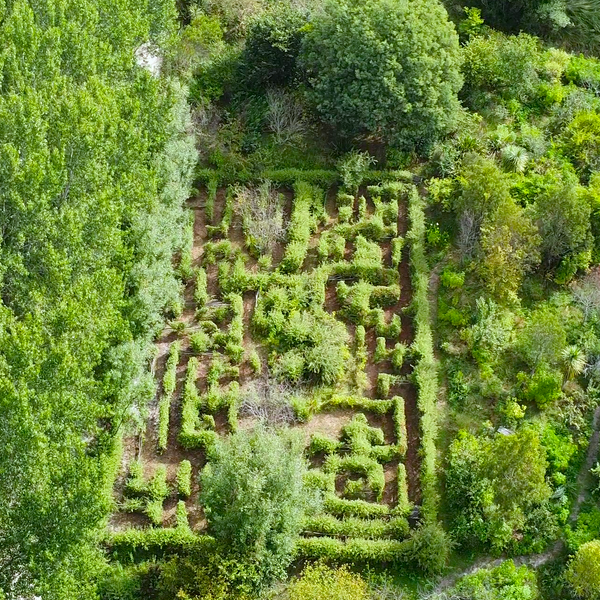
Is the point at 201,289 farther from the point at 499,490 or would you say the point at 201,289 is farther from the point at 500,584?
the point at 500,584

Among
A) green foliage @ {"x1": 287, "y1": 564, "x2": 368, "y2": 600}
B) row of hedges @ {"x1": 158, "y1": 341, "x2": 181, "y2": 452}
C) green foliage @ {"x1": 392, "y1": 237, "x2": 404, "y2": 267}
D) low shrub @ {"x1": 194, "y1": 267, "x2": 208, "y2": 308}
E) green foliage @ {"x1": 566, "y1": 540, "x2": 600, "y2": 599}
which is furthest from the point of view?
green foliage @ {"x1": 392, "y1": 237, "x2": 404, "y2": 267}

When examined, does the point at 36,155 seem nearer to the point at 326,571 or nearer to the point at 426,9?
the point at 326,571

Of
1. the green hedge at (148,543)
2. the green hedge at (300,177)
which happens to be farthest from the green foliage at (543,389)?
the green hedge at (300,177)

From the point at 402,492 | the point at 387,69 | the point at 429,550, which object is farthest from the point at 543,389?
the point at 387,69

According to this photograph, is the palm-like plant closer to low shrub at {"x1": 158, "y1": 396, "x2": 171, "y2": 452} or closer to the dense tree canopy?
low shrub at {"x1": 158, "y1": 396, "x2": 171, "y2": 452}

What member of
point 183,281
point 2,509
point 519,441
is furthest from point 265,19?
point 2,509

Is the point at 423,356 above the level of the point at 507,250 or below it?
below

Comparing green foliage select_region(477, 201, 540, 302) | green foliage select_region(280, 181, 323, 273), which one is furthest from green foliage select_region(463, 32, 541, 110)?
green foliage select_region(477, 201, 540, 302)
